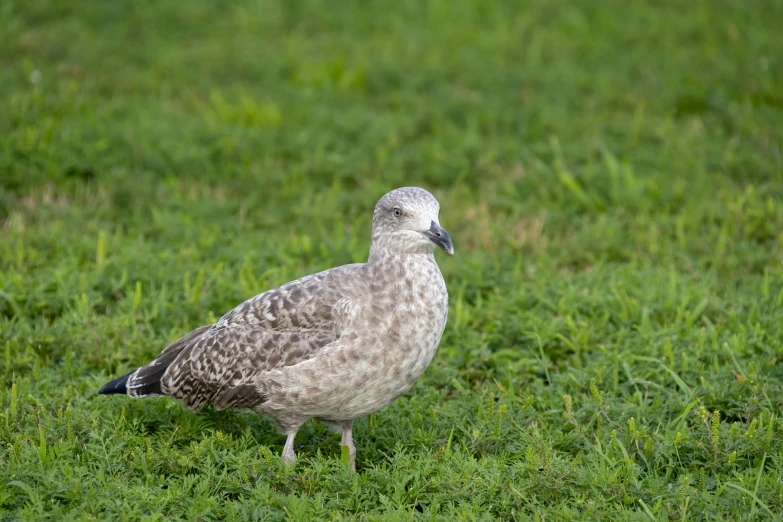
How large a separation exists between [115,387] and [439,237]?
2.15 meters

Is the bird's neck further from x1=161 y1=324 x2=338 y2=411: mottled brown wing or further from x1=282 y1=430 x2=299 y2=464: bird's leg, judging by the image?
x1=282 y1=430 x2=299 y2=464: bird's leg

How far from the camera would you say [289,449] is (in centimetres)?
513

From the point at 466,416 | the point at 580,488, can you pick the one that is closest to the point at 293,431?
the point at 466,416

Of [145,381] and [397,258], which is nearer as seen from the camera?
[397,258]

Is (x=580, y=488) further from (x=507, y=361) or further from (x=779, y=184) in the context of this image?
(x=779, y=184)

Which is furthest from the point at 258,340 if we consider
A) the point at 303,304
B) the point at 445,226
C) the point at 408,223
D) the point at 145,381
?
the point at 445,226

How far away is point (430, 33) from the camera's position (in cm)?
1193

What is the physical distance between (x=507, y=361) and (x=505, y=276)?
122 centimetres

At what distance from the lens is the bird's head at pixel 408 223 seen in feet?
16.7

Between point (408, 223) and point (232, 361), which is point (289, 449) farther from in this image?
point (408, 223)

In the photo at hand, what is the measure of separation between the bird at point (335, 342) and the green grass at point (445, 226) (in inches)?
10.1

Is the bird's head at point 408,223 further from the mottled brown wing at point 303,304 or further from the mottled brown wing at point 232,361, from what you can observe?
the mottled brown wing at point 232,361

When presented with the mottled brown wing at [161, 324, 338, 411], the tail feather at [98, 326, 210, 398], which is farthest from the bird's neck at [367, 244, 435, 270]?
the tail feather at [98, 326, 210, 398]

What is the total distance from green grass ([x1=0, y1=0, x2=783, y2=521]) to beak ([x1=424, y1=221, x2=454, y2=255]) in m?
1.08
